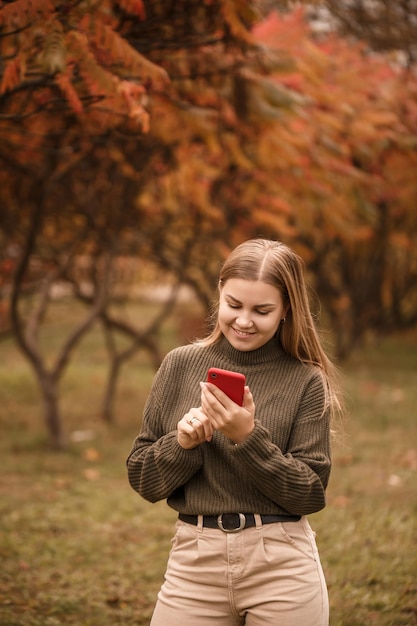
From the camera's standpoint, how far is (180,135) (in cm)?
734

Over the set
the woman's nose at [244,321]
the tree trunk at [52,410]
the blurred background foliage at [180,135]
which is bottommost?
the tree trunk at [52,410]

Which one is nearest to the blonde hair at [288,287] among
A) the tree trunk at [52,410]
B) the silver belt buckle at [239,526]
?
the silver belt buckle at [239,526]

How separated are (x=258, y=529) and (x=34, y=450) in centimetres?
709

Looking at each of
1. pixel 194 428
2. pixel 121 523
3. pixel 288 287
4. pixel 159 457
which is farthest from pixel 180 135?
pixel 194 428

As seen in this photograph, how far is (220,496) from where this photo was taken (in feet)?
8.53

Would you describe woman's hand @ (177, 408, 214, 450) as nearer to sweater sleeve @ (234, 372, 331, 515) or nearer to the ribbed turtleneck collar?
sweater sleeve @ (234, 372, 331, 515)

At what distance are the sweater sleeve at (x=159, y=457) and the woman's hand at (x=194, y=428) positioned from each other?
0.08 meters

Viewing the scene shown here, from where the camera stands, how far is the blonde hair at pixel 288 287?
2.65 metres

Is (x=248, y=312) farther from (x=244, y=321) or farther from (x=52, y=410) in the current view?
(x=52, y=410)

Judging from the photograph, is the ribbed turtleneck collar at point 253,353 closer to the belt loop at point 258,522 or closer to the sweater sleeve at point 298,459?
the sweater sleeve at point 298,459

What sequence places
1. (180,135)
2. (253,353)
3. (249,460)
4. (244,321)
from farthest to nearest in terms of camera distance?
(180,135) → (253,353) → (244,321) → (249,460)

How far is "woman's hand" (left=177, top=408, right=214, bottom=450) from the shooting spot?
7.99ft

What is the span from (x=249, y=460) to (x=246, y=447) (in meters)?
0.04

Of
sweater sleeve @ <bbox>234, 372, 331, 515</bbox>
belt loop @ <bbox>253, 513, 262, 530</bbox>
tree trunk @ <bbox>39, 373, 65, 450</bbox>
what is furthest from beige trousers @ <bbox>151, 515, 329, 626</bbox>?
tree trunk @ <bbox>39, 373, 65, 450</bbox>
